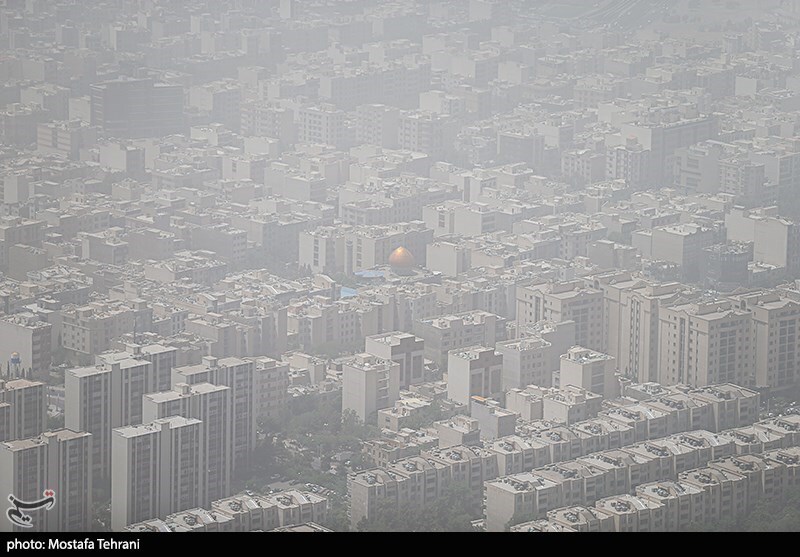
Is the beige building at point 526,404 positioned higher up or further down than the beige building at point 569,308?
further down

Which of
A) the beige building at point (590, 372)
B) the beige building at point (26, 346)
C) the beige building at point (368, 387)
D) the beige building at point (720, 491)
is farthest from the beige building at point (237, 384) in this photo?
the beige building at point (720, 491)

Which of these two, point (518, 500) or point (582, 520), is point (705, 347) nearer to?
point (518, 500)

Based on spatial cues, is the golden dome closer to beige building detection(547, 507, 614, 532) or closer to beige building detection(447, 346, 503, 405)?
beige building detection(447, 346, 503, 405)

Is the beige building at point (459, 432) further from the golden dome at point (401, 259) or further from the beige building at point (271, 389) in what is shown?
the golden dome at point (401, 259)

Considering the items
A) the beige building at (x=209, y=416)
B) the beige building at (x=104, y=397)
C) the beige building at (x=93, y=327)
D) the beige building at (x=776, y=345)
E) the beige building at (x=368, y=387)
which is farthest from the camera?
the beige building at (x=776, y=345)

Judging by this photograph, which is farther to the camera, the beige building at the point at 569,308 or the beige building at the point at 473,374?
the beige building at the point at 569,308

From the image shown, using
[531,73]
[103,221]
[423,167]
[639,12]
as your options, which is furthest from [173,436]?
[639,12]

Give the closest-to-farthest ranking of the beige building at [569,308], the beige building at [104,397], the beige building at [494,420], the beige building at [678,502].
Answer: the beige building at [678,502], the beige building at [104,397], the beige building at [494,420], the beige building at [569,308]

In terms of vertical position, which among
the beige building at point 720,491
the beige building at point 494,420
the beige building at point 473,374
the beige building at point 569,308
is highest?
the beige building at point 569,308
